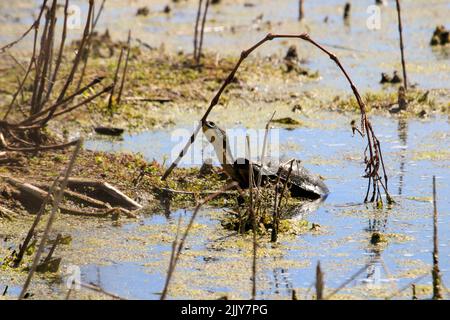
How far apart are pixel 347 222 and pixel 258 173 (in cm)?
73

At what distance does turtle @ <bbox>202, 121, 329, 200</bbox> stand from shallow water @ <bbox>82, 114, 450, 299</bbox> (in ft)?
0.39

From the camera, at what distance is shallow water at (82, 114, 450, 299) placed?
508 centimetres

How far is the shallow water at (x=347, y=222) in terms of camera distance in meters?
5.08

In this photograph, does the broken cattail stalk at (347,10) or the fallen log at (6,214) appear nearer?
the fallen log at (6,214)

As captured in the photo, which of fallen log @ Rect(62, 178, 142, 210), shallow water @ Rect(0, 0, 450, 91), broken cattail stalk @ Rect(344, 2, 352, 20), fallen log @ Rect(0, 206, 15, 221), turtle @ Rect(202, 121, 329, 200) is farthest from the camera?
broken cattail stalk @ Rect(344, 2, 352, 20)

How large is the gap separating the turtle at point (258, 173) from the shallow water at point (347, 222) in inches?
4.7

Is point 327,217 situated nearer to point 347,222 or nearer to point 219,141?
point 347,222

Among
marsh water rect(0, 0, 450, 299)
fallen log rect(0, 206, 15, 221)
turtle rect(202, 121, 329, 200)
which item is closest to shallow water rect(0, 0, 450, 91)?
marsh water rect(0, 0, 450, 299)

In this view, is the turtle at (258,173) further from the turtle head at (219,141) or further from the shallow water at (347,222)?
the shallow water at (347,222)

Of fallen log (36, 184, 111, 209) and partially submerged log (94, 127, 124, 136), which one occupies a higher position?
partially submerged log (94, 127, 124, 136)

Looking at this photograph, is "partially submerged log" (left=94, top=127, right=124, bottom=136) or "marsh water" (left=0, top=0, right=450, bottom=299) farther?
"partially submerged log" (left=94, top=127, right=124, bottom=136)

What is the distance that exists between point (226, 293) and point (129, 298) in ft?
1.32

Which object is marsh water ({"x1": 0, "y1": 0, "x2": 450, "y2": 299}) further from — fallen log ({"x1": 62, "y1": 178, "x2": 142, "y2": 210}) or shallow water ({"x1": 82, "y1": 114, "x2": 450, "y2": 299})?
fallen log ({"x1": 62, "y1": 178, "x2": 142, "y2": 210})

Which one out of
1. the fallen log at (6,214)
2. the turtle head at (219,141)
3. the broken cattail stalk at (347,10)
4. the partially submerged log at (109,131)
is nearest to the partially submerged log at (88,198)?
the fallen log at (6,214)
